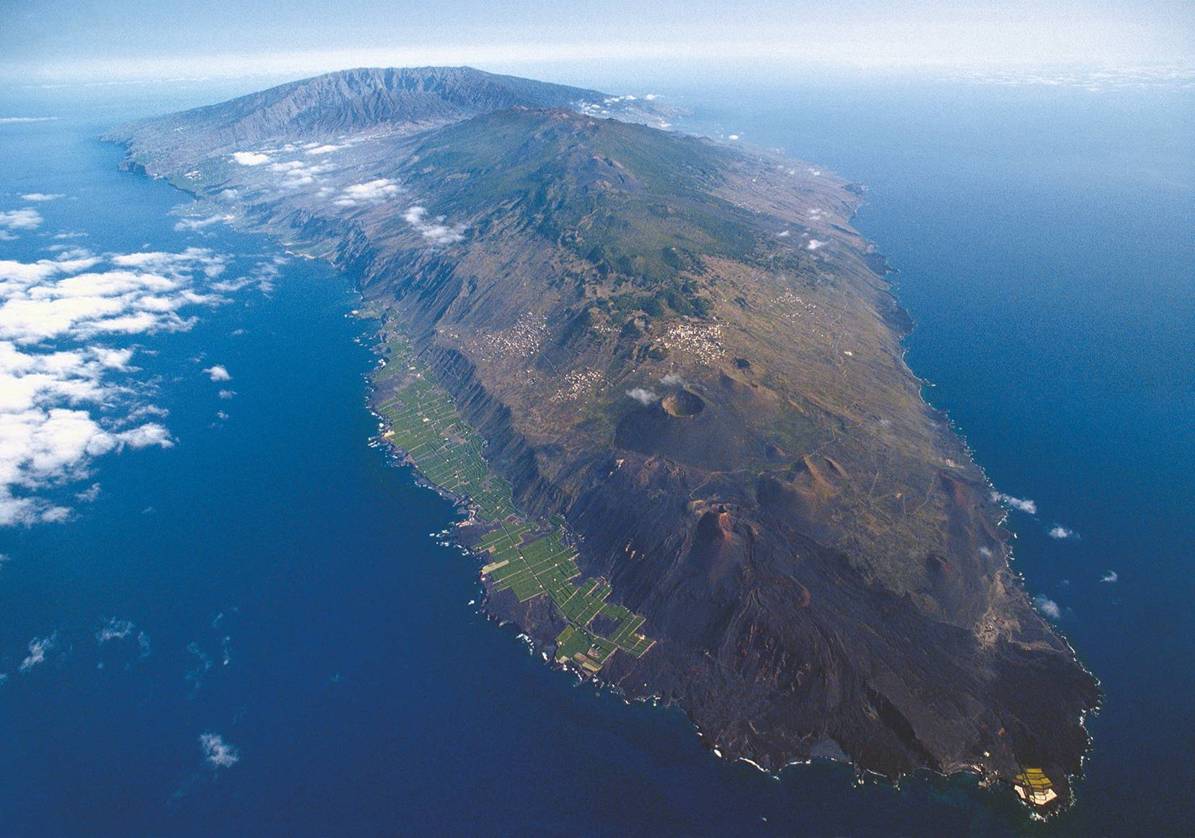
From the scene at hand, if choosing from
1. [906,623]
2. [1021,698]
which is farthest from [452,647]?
[1021,698]

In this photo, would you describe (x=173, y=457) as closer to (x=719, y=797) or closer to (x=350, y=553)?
(x=350, y=553)

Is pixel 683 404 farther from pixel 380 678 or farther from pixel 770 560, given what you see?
pixel 380 678

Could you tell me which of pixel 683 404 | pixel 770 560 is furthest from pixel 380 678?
pixel 683 404

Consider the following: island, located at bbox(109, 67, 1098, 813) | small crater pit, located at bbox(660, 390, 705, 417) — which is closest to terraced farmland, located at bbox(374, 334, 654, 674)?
island, located at bbox(109, 67, 1098, 813)

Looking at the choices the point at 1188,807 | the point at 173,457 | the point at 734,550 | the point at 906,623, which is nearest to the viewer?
the point at 1188,807

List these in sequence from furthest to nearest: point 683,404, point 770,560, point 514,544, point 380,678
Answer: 1. point 683,404
2. point 514,544
3. point 770,560
4. point 380,678

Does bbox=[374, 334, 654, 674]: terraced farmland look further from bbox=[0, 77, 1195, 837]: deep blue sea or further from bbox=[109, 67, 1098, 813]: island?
bbox=[0, 77, 1195, 837]: deep blue sea

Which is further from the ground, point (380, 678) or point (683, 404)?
point (683, 404)

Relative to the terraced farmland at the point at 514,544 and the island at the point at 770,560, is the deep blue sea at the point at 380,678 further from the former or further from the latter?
the terraced farmland at the point at 514,544
